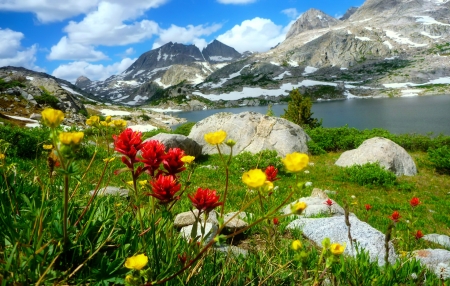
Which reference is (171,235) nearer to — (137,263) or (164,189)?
(164,189)

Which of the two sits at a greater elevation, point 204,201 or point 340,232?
point 204,201

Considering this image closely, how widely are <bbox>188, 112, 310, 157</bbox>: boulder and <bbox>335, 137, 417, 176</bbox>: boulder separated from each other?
3.02 m

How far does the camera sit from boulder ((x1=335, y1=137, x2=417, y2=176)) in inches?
539

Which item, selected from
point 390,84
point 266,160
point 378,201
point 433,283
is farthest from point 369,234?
point 390,84

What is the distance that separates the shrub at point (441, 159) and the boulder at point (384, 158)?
907 millimetres

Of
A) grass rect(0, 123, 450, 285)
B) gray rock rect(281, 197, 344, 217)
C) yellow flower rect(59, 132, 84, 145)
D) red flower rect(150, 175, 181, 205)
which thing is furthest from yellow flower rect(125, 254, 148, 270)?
gray rock rect(281, 197, 344, 217)

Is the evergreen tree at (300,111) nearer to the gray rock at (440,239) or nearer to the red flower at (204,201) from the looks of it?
the gray rock at (440,239)

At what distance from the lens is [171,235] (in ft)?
7.28

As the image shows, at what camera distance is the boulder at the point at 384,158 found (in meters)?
13.7

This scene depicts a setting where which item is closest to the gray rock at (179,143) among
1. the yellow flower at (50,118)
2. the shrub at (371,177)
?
the shrub at (371,177)

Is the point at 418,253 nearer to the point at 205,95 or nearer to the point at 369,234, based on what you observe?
the point at 369,234

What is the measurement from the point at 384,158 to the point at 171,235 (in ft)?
46.7

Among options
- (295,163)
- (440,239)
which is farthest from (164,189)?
(440,239)

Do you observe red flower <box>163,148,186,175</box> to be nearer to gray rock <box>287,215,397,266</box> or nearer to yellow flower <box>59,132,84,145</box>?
yellow flower <box>59,132,84,145</box>
